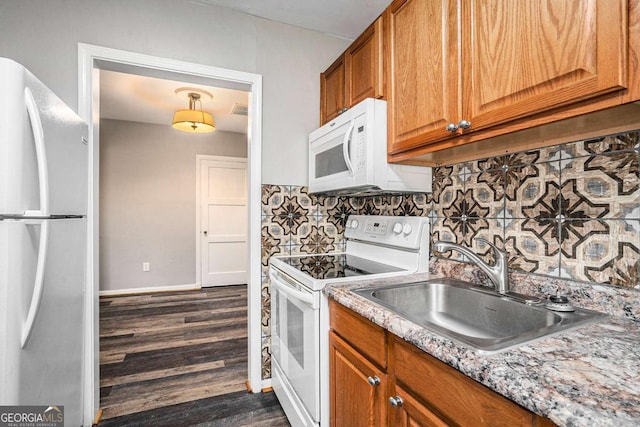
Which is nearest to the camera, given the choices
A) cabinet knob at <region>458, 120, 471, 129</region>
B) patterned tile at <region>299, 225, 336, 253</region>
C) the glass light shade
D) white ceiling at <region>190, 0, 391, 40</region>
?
cabinet knob at <region>458, 120, 471, 129</region>

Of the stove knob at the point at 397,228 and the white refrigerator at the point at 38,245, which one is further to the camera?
the stove knob at the point at 397,228

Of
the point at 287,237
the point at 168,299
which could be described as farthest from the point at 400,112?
the point at 168,299

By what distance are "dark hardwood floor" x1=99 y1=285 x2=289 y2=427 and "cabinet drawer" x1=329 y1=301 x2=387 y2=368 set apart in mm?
898

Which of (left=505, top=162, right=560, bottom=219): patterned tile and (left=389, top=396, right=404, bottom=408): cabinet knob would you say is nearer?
(left=389, top=396, right=404, bottom=408): cabinet knob

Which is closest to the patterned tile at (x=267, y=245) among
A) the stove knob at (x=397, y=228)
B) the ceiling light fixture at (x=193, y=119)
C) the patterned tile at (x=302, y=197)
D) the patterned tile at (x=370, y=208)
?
the patterned tile at (x=302, y=197)

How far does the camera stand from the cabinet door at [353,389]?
1033 millimetres

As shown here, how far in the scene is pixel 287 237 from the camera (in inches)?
83.4

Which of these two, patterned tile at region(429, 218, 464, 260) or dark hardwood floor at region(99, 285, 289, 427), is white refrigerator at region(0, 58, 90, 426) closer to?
dark hardwood floor at region(99, 285, 289, 427)

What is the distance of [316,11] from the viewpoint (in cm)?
200

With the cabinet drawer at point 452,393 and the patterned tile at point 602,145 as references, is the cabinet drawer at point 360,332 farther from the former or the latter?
the patterned tile at point 602,145

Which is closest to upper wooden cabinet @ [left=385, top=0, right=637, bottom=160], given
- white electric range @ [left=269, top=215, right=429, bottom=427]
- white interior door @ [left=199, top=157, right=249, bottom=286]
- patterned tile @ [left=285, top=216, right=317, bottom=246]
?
white electric range @ [left=269, top=215, right=429, bottom=427]

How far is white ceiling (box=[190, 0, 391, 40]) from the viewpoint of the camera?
193 centimetres

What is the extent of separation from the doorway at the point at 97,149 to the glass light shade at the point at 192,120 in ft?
4.49

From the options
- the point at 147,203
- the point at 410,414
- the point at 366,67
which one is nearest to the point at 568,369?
the point at 410,414
